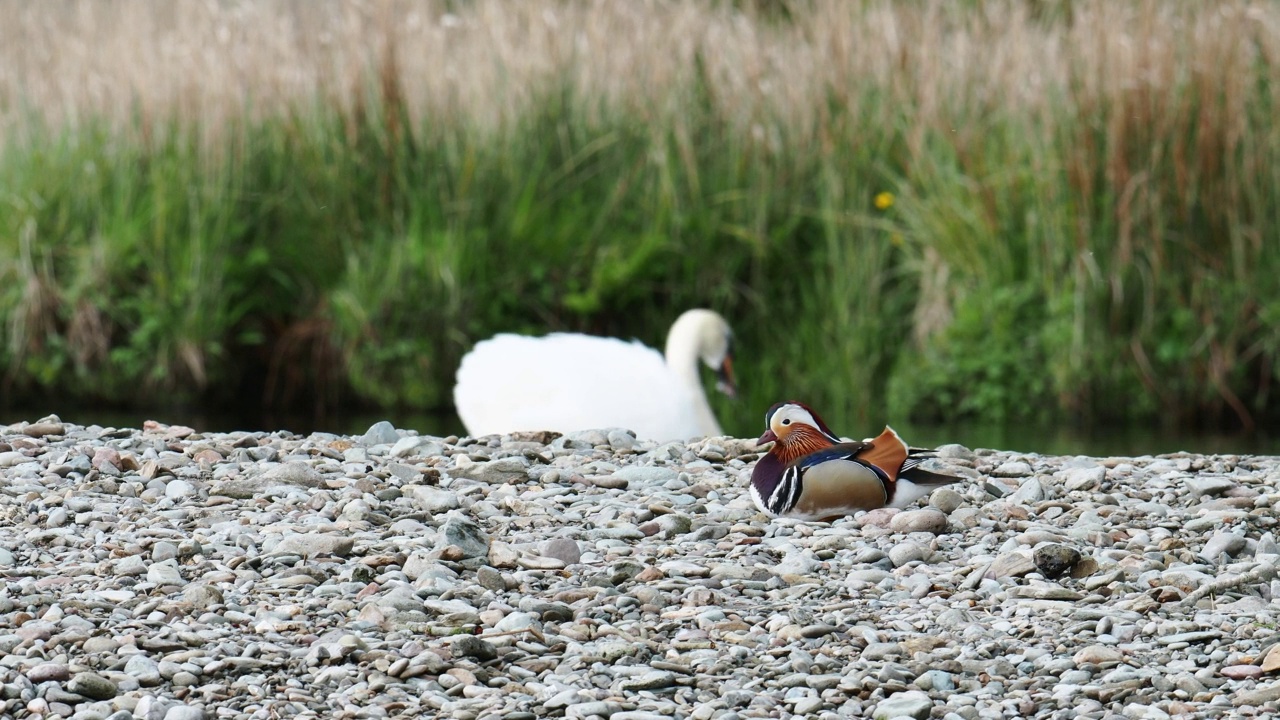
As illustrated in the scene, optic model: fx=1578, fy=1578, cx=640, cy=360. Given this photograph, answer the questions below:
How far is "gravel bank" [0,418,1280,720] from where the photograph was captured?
9.70 feet

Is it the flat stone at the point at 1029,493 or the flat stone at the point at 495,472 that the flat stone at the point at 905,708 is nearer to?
the flat stone at the point at 1029,493

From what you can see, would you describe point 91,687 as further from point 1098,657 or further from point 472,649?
point 1098,657

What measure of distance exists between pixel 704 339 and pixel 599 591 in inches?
140

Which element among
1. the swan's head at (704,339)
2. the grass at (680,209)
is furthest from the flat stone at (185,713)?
the grass at (680,209)

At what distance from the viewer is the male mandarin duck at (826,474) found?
13.1ft

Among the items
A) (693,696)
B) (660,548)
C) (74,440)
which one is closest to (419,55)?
(74,440)

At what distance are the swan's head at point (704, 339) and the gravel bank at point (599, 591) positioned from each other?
2.17 meters

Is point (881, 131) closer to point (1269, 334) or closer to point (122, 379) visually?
point (1269, 334)

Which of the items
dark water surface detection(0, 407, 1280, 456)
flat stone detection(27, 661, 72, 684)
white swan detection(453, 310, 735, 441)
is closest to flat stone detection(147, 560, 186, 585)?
flat stone detection(27, 661, 72, 684)

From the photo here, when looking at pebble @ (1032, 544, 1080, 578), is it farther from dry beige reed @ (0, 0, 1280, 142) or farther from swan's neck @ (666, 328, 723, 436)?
dry beige reed @ (0, 0, 1280, 142)

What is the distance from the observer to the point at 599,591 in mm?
3457

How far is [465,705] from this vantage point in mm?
2879

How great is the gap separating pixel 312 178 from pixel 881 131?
3199mm

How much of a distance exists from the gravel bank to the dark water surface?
91.2 inches
